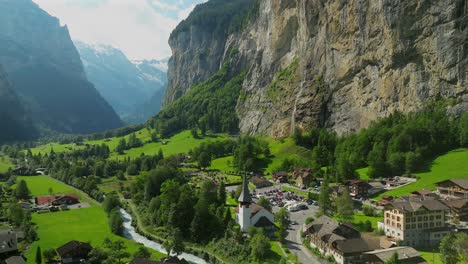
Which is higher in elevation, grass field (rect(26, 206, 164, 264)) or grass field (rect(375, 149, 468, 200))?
grass field (rect(375, 149, 468, 200))

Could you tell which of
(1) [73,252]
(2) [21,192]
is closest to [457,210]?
(1) [73,252]

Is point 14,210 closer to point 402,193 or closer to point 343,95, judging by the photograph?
point 402,193

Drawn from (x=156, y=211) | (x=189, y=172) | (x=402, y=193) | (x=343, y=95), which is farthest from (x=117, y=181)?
(x=402, y=193)

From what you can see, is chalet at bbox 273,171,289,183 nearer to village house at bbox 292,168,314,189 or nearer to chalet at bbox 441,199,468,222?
village house at bbox 292,168,314,189

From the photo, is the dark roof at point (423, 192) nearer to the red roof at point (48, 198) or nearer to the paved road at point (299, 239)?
the paved road at point (299, 239)

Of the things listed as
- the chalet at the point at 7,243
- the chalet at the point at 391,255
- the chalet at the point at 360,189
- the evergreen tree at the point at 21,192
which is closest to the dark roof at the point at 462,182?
the chalet at the point at 360,189

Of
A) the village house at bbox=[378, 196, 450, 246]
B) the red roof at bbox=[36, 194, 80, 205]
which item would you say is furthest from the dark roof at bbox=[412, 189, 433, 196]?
the red roof at bbox=[36, 194, 80, 205]
